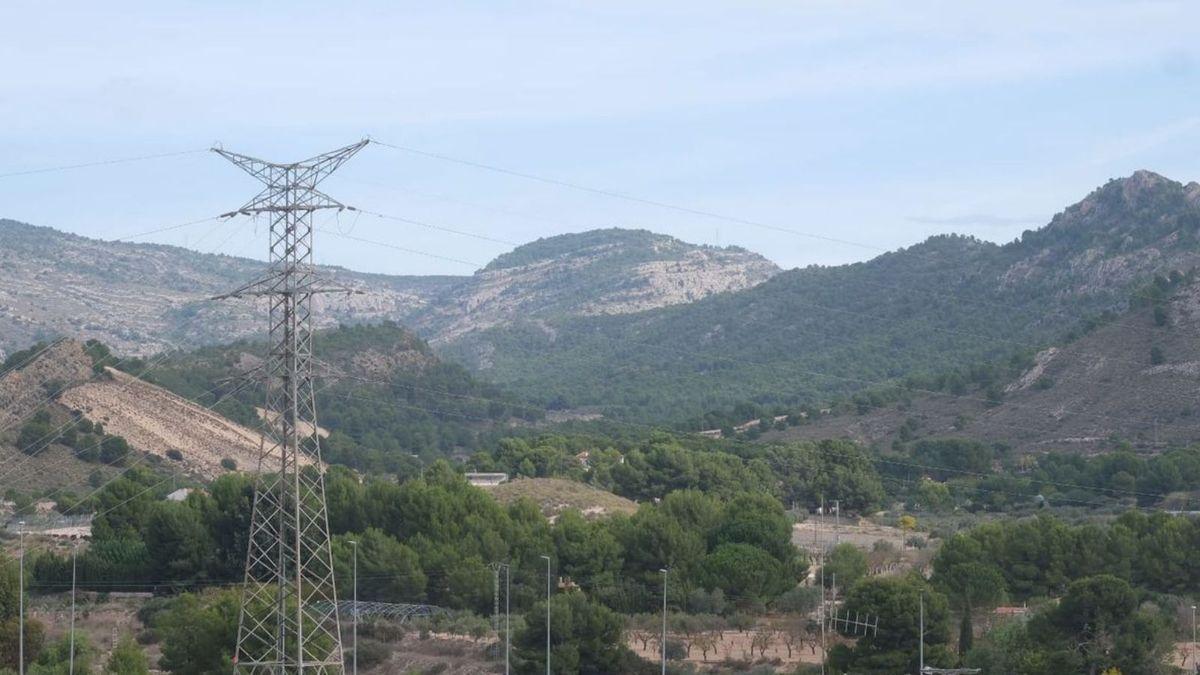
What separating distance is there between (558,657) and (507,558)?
15777mm

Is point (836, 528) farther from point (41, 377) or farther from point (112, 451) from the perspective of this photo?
point (41, 377)

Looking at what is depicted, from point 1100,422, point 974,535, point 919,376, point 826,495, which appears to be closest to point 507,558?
point 974,535

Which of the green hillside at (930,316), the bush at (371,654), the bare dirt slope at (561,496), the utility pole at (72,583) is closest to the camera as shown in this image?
the utility pole at (72,583)

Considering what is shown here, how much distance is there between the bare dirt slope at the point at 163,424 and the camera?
4050 inches

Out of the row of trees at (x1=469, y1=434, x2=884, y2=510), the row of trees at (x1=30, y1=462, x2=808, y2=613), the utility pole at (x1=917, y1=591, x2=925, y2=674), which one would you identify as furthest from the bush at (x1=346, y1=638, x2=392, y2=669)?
the row of trees at (x1=469, y1=434, x2=884, y2=510)

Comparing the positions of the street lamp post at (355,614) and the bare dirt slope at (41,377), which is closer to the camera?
the street lamp post at (355,614)

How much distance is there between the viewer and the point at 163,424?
107 metres

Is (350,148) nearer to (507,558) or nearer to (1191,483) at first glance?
(507,558)

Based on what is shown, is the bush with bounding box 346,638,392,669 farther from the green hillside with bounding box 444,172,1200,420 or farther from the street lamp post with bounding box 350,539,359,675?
the green hillside with bounding box 444,172,1200,420

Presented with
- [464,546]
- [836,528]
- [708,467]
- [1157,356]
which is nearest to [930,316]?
[1157,356]

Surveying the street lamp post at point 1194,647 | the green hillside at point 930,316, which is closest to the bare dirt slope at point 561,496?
the street lamp post at point 1194,647

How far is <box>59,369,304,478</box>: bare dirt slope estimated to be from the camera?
102875 mm

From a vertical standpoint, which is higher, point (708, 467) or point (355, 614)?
point (708, 467)

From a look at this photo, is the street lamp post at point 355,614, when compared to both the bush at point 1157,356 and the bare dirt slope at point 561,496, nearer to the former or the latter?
the bare dirt slope at point 561,496
